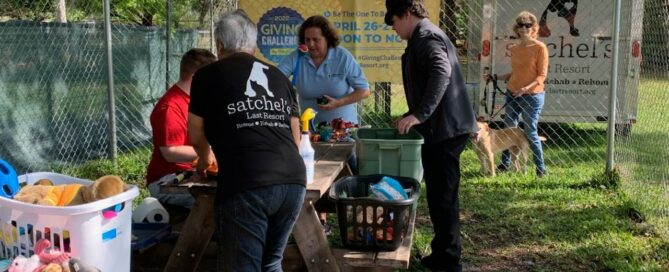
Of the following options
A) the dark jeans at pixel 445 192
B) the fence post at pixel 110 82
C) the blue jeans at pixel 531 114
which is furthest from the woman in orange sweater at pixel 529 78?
the fence post at pixel 110 82

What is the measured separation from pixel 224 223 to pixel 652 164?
4688mm

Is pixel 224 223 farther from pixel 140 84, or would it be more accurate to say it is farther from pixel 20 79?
pixel 140 84

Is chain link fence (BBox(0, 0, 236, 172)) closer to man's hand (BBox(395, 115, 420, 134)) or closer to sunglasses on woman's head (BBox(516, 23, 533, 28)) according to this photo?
man's hand (BBox(395, 115, 420, 134))

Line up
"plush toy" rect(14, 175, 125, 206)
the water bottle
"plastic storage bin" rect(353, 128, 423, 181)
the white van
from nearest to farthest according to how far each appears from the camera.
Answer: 1. "plush toy" rect(14, 175, 125, 206)
2. the water bottle
3. "plastic storage bin" rect(353, 128, 423, 181)
4. the white van

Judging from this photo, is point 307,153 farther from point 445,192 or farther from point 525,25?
point 525,25

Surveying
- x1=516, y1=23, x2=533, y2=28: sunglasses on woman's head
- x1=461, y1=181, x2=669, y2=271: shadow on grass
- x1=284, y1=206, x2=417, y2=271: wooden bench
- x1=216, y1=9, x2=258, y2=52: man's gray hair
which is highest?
x1=516, y1=23, x2=533, y2=28: sunglasses on woman's head

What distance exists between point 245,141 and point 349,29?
14.9 ft

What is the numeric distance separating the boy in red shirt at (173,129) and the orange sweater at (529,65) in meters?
3.70

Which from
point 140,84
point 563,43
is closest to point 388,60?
point 563,43

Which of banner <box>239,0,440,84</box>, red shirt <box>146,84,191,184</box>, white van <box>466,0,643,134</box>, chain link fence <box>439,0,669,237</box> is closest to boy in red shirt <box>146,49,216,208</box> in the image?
red shirt <box>146,84,191,184</box>

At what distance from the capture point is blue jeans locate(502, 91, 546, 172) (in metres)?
6.38

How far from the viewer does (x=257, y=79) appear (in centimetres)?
254

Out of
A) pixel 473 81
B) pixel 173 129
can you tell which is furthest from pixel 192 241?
pixel 473 81

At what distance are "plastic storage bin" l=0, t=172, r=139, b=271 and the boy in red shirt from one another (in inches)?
28.4
